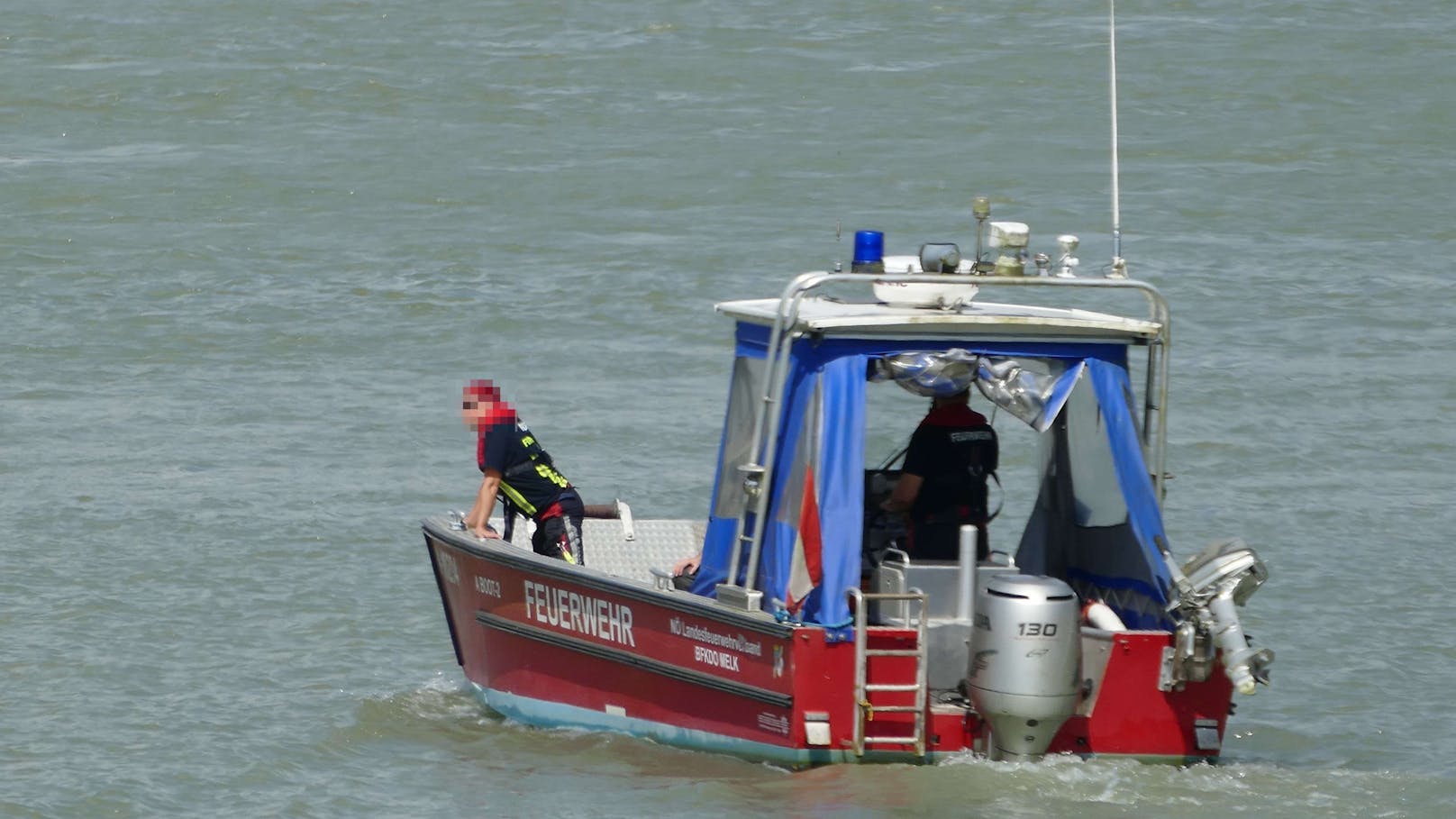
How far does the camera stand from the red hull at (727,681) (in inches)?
316

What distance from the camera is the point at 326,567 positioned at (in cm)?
1266

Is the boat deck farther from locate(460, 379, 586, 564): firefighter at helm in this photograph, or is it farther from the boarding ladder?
the boarding ladder

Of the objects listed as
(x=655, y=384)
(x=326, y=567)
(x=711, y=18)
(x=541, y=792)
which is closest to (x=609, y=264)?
(x=655, y=384)

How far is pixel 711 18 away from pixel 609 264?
10.3 m

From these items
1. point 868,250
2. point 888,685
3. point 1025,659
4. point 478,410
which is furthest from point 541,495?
point 1025,659

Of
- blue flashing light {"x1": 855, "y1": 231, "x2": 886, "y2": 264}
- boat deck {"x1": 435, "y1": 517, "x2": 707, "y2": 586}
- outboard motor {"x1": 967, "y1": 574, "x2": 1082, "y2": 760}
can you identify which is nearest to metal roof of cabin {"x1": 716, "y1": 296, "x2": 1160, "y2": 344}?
blue flashing light {"x1": 855, "y1": 231, "x2": 886, "y2": 264}

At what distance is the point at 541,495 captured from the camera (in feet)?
32.1

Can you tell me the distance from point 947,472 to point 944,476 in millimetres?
19

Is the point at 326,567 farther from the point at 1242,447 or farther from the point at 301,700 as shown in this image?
the point at 1242,447

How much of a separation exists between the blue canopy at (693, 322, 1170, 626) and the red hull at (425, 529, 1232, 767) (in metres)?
0.22

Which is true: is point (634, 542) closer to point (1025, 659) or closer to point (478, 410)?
point (478, 410)

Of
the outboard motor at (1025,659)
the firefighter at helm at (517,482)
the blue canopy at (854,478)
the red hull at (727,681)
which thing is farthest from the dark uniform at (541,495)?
the outboard motor at (1025,659)

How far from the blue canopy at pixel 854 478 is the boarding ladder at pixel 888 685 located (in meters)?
0.12

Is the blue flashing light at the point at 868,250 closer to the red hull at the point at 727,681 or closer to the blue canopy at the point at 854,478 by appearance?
the blue canopy at the point at 854,478
